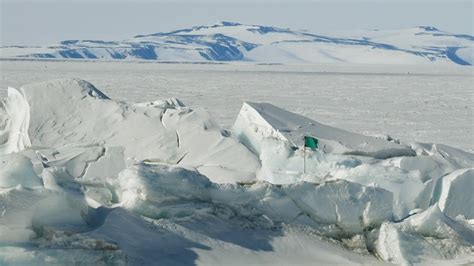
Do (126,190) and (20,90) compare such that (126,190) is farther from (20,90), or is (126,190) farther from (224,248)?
(20,90)

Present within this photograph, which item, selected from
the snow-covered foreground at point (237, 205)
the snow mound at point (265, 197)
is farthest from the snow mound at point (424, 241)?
the snow mound at point (265, 197)

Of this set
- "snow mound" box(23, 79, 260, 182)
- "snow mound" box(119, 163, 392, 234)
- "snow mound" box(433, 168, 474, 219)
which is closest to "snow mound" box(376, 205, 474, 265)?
"snow mound" box(119, 163, 392, 234)

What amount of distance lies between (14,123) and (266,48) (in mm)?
100440

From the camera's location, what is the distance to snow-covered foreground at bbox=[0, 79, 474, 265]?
3.91 m

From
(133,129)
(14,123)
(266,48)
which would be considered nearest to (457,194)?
(133,129)

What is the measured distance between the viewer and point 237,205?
464 cm

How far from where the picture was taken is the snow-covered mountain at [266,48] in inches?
3499

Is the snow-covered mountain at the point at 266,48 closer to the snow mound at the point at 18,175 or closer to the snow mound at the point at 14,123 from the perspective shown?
the snow mound at the point at 14,123

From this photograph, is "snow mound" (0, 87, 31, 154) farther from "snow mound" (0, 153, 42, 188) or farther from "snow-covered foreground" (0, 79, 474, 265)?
"snow mound" (0, 153, 42, 188)

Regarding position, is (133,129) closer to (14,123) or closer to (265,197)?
(14,123)

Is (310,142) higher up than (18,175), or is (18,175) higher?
(18,175)

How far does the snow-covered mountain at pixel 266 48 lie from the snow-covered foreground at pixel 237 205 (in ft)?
224

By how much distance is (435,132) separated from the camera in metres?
12.3

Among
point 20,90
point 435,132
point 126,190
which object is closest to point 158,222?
point 126,190
